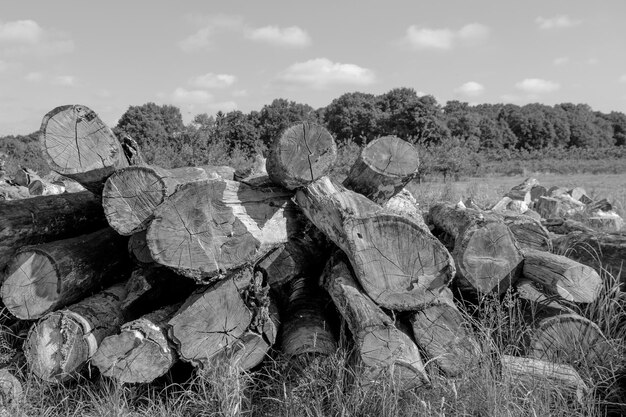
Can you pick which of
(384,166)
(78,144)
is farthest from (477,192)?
(78,144)

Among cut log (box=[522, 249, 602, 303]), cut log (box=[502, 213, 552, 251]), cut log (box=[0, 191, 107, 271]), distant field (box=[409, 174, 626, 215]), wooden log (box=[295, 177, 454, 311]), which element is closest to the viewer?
wooden log (box=[295, 177, 454, 311])

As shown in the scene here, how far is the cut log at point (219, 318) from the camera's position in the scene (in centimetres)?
296

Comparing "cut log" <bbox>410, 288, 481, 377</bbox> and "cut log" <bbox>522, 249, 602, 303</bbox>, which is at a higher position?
"cut log" <bbox>522, 249, 602, 303</bbox>

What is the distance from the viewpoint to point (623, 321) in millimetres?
3330

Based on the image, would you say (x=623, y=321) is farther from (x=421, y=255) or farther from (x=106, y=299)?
(x=106, y=299)

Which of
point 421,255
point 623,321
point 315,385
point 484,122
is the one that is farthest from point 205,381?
point 484,122

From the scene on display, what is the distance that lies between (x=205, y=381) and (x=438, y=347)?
4.59 ft

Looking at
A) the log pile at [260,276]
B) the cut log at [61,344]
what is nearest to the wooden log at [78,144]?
the log pile at [260,276]

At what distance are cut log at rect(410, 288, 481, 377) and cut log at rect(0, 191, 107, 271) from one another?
2.75m

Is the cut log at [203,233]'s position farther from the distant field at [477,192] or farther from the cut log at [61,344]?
the distant field at [477,192]

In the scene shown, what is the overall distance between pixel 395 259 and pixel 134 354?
5.35 feet

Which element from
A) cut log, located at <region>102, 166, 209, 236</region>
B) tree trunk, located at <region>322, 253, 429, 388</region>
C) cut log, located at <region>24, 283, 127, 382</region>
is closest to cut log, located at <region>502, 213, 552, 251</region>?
tree trunk, located at <region>322, 253, 429, 388</region>

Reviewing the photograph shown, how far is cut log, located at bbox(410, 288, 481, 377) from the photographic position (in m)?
2.90

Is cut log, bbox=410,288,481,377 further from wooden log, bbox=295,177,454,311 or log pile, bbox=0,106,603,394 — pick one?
wooden log, bbox=295,177,454,311
